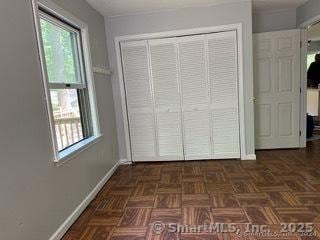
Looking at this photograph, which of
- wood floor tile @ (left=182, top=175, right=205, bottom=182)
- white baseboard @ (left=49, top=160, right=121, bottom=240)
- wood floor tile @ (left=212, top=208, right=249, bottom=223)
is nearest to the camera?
white baseboard @ (left=49, top=160, right=121, bottom=240)

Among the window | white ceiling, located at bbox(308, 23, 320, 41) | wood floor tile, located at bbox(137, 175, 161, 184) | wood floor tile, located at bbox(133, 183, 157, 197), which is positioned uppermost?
white ceiling, located at bbox(308, 23, 320, 41)

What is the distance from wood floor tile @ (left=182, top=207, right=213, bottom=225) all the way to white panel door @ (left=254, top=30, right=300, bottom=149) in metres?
2.22

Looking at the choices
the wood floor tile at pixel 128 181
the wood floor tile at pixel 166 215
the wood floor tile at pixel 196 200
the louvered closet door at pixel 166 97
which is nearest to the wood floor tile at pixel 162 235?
the wood floor tile at pixel 166 215

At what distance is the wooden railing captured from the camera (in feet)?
7.48

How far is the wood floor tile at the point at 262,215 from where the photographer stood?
6.57 ft

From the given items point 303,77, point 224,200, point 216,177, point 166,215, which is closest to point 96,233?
point 166,215

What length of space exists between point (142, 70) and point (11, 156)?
2394mm

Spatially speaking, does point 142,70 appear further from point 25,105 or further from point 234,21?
point 25,105

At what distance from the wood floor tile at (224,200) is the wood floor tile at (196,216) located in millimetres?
151

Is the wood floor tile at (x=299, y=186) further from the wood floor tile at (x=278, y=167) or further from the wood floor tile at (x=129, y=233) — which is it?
the wood floor tile at (x=129, y=233)

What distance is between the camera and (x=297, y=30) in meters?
3.64

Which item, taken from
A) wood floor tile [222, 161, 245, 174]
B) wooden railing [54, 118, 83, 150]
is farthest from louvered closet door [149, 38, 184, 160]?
wooden railing [54, 118, 83, 150]

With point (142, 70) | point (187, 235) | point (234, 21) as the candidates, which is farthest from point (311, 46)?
point (187, 235)

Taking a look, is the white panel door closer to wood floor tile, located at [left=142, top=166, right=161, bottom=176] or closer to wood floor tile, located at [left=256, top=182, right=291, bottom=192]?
wood floor tile, located at [left=256, top=182, right=291, bottom=192]
